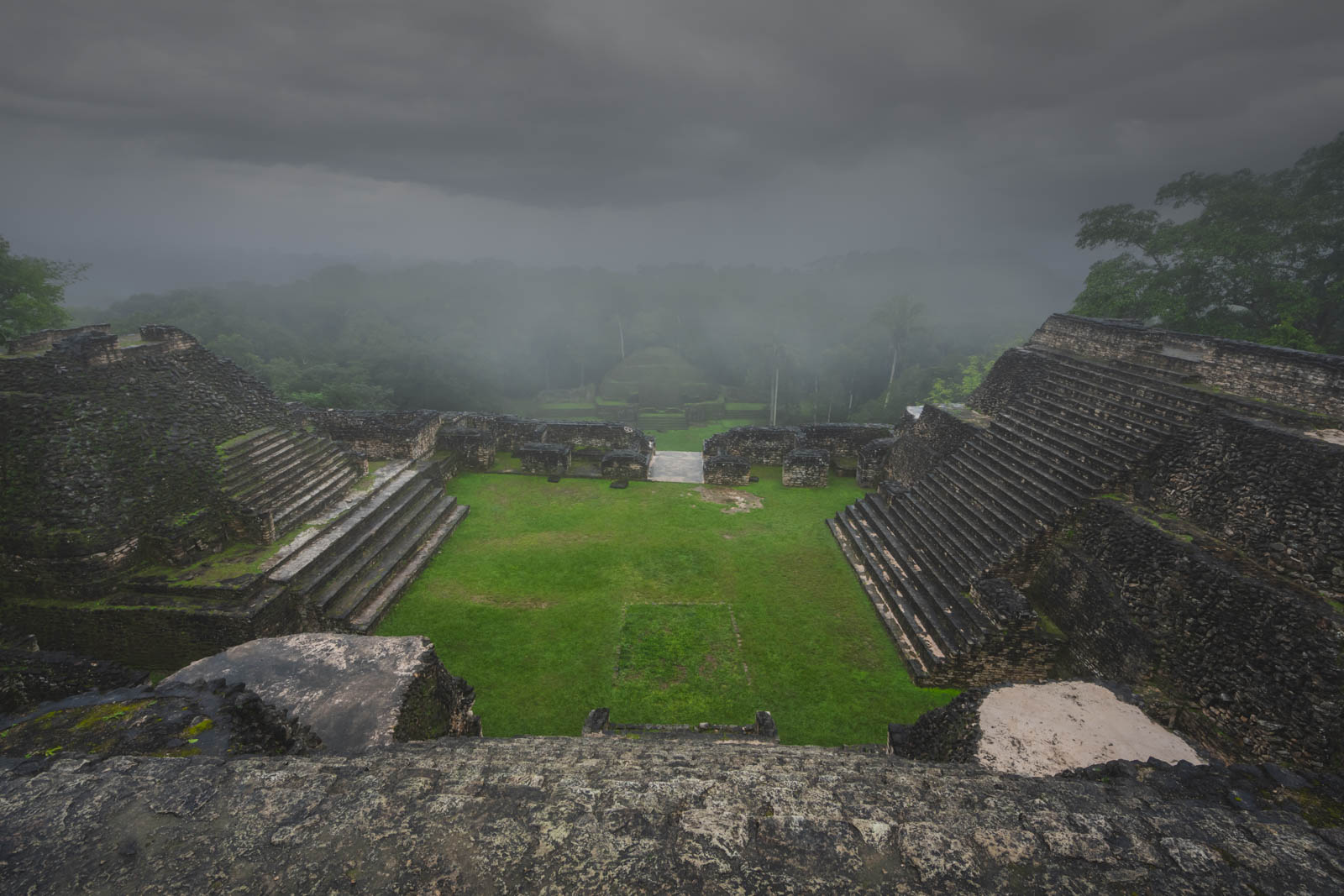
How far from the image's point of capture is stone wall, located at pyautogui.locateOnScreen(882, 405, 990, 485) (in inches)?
458

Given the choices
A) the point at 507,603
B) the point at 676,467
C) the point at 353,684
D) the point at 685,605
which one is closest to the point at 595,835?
the point at 353,684

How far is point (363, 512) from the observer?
32.6ft

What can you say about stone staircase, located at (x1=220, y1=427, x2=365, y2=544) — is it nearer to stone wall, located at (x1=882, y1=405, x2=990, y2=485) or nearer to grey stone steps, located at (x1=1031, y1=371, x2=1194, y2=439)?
stone wall, located at (x1=882, y1=405, x2=990, y2=485)

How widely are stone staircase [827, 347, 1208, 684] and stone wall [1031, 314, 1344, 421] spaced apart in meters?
0.45

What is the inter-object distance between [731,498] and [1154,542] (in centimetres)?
806

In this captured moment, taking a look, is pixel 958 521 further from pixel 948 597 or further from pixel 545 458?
pixel 545 458

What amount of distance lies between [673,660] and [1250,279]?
21.4 metres

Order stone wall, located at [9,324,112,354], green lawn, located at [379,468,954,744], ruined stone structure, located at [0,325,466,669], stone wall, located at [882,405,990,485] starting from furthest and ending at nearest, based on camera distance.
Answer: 1. stone wall, located at [882,405,990,485]
2. stone wall, located at [9,324,112,354]
3. ruined stone structure, located at [0,325,466,669]
4. green lawn, located at [379,468,954,744]

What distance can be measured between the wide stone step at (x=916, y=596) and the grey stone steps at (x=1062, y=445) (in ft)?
9.71

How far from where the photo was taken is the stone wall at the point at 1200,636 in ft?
16.2

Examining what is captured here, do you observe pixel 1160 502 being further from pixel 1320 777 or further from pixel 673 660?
pixel 673 660

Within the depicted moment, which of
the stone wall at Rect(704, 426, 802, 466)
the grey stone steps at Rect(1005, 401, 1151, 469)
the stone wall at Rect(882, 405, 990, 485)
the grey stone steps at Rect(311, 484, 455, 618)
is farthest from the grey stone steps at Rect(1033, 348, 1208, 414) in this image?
the grey stone steps at Rect(311, 484, 455, 618)

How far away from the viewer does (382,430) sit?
13875mm

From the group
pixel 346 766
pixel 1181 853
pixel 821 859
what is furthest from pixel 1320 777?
pixel 346 766
